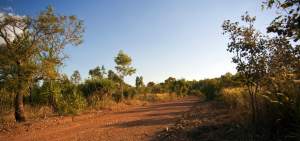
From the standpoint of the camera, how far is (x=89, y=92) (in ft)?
83.5

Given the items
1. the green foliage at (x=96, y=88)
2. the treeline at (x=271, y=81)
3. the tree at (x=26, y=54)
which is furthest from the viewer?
the green foliage at (x=96, y=88)

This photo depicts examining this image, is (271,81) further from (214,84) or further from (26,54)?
(214,84)

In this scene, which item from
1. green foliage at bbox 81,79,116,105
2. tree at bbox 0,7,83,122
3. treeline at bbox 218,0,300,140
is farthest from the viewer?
green foliage at bbox 81,79,116,105

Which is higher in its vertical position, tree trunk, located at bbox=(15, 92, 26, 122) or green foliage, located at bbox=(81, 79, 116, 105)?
green foliage, located at bbox=(81, 79, 116, 105)

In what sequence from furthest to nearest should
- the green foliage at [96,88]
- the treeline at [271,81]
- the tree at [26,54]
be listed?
1. the green foliage at [96,88]
2. the tree at [26,54]
3. the treeline at [271,81]

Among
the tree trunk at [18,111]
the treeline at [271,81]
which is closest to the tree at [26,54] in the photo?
the tree trunk at [18,111]

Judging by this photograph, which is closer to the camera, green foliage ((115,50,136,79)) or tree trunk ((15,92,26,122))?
tree trunk ((15,92,26,122))

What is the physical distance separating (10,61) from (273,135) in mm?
13947

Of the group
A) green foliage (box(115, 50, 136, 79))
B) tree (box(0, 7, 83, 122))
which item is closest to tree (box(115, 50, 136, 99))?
green foliage (box(115, 50, 136, 79))

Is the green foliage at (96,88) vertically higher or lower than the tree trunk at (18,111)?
higher

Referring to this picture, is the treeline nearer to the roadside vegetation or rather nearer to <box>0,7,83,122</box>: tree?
the roadside vegetation

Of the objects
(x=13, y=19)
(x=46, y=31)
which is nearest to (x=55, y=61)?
(x=46, y=31)

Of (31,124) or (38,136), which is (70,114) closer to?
(31,124)

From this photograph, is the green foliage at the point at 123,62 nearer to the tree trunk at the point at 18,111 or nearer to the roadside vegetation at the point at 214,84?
the roadside vegetation at the point at 214,84
